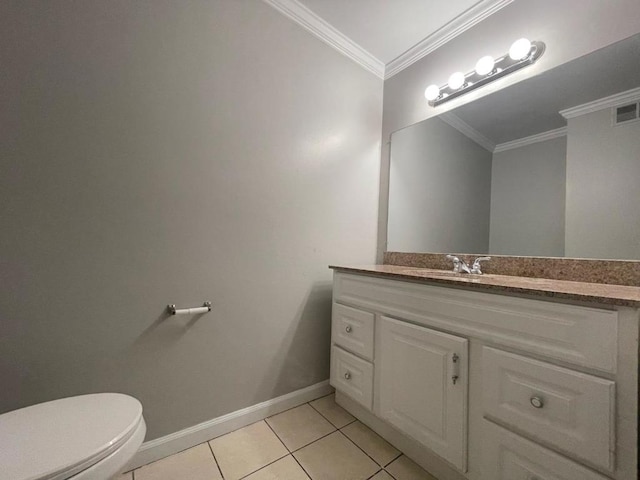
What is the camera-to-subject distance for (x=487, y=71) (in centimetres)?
130

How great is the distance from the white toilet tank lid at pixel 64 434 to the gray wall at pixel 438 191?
1621 mm

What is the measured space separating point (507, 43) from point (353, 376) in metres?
1.89

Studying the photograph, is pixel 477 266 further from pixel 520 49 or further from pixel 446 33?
pixel 446 33

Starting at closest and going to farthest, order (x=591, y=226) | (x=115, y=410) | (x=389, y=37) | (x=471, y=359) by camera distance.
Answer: (x=115, y=410) → (x=471, y=359) → (x=591, y=226) → (x=389, y=37)

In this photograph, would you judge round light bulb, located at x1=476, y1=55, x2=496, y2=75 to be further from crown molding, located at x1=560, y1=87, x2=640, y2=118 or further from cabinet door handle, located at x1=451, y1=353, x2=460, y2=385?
cabinet door handle, located at x1=451, y1=353, x2=460, y2=385

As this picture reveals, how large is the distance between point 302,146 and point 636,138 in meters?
1.43

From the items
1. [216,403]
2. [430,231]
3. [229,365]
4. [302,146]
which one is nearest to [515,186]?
[430,231]

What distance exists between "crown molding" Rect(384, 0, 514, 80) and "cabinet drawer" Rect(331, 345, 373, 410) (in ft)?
6.27

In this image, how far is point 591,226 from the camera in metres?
1.04

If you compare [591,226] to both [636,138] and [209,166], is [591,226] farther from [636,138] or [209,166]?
[209,166]

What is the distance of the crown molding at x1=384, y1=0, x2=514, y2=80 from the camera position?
4.30 ft

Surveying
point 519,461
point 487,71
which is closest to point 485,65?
point 487,71

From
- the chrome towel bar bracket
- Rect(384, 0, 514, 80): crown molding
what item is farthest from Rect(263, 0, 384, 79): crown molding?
the chrome towel bar bracket

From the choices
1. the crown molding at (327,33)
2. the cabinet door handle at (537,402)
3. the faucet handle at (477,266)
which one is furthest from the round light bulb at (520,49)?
the cabinet door handle at (537,402)
